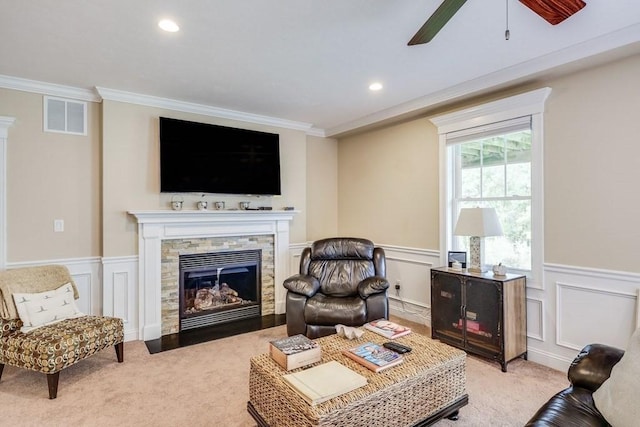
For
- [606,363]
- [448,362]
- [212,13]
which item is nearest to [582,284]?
[606,363]

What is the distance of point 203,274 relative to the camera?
13.4 feet

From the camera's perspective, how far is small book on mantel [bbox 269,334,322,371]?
6.32 feet

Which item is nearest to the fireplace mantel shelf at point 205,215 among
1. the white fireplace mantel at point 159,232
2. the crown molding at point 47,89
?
the white fireplace mantel at point 159,232

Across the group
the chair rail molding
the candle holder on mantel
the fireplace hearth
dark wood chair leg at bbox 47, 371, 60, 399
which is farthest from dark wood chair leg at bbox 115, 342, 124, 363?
the candle holder on mantel

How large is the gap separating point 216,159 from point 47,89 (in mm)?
1685

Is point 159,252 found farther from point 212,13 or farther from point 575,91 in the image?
point 575,91

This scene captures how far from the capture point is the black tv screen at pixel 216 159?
374 cm

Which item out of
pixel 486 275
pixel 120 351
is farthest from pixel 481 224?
pixel 120 351

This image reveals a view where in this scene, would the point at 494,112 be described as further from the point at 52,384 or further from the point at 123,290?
the point at 52,384

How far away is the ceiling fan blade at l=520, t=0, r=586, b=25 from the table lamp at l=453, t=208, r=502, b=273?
1.68m

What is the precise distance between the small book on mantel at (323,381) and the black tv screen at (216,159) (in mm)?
2675

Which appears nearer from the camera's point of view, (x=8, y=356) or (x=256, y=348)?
(x=8, y=356)

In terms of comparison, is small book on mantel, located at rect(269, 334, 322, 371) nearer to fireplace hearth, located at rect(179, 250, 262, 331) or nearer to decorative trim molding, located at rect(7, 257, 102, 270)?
fireplace hearth, located at rect(179, 250, 262, 331)

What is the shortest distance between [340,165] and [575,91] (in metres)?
3.13
